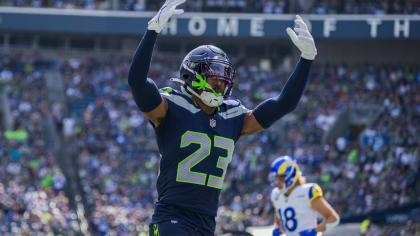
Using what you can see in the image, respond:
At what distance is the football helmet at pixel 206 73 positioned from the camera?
4.48m

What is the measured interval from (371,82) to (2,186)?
12.2 metres

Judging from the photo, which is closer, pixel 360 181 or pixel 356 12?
pixel 360 181

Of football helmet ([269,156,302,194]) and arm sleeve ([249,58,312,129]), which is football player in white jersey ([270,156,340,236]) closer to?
football helmet ([269,156,302,194])

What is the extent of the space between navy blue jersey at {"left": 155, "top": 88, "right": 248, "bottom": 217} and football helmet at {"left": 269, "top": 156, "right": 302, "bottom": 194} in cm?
418

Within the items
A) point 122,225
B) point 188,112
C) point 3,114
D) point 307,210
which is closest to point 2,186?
point 122,225

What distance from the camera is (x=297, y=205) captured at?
8.68m

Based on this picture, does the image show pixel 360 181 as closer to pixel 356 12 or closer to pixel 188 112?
pixel 356 12

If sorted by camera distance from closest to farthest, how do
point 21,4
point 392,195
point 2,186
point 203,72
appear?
point 203,72, point 392,195, point 2,186, point 21,4

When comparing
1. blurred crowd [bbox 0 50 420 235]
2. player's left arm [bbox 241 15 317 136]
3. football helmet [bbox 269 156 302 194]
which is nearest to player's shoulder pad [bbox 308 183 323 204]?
football helmet [bbox 269 156 302 194]

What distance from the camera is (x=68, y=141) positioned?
22.6 m

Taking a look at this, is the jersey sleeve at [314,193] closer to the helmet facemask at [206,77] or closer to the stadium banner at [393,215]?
the helmet facemask at [206,77]

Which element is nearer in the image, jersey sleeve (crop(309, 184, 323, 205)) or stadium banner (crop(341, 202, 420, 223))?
jersey sleeve (crop(309, 184, 323, 205))

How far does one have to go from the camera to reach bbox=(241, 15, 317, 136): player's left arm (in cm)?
443

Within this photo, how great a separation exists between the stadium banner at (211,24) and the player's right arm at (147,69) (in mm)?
20191
